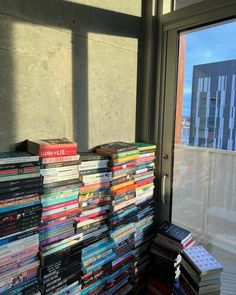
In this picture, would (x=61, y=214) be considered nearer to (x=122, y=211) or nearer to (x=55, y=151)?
(x=55, y=151)

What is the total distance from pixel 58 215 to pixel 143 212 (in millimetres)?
804

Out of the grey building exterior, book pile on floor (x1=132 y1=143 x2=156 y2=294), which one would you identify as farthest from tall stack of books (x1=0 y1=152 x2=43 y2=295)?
the grey building exterior

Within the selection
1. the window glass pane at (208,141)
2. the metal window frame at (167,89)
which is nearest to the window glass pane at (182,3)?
the metal window frame at (167,89)

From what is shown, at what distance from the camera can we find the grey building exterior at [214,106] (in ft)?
5.53

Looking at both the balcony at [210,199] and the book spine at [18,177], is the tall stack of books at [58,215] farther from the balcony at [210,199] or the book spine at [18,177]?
the balcony at [210,199]

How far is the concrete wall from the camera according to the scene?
1292mm

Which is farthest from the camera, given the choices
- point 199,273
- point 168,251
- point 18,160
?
point 168,251

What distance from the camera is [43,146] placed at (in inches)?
48.9

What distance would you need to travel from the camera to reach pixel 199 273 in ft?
4.85

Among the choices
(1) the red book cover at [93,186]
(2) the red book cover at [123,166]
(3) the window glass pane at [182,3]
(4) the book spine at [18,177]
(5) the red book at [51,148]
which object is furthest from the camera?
(3) the window glass pane at [182,3]

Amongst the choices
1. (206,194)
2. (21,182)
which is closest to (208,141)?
(206,194)

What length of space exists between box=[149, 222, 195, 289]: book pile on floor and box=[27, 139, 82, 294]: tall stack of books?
70 centimetres

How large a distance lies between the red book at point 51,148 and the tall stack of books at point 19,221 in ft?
0.15

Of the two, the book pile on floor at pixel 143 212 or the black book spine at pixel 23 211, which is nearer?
the black book spine at pixel 23 211
